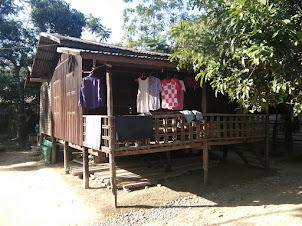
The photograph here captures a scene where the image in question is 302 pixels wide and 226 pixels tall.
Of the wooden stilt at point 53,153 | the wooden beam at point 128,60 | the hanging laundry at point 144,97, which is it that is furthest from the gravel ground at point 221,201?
the wooden stilt at point 53,153

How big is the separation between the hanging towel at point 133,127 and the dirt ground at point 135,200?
1933 millimetres

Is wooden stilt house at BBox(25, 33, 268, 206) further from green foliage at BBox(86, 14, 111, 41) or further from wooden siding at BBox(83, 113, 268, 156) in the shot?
green foliage at BBox(86, 14, 111, 41)

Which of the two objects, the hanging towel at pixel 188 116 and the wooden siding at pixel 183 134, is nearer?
the wooden siding at pixel 183 134

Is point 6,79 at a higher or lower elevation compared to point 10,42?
lower

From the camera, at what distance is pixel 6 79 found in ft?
66.2

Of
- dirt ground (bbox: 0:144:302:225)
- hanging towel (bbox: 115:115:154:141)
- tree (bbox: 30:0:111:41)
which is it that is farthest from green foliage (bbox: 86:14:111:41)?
hanging towel (bbox: 115:115:154:141)

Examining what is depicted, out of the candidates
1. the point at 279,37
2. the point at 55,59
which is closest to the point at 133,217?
the point at 279,37

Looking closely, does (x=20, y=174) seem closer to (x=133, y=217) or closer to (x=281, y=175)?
(x=133, y=217)

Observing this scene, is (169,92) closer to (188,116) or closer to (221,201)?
(188,116)

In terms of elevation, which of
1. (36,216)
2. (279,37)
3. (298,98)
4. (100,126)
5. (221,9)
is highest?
(221,9)

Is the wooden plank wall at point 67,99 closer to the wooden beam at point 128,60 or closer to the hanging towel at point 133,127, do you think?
the wooden beam at point 128,60

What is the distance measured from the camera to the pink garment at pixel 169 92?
7621mm

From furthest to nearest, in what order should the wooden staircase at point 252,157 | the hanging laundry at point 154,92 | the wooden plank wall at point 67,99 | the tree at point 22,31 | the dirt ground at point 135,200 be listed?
the tree at point 22,31, the wooden staircase at point 252,157, the wooden plank wall at point 67,99, the hanging laundry at point 154,92, the dirt ground at point 135,200

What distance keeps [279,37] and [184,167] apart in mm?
7280
